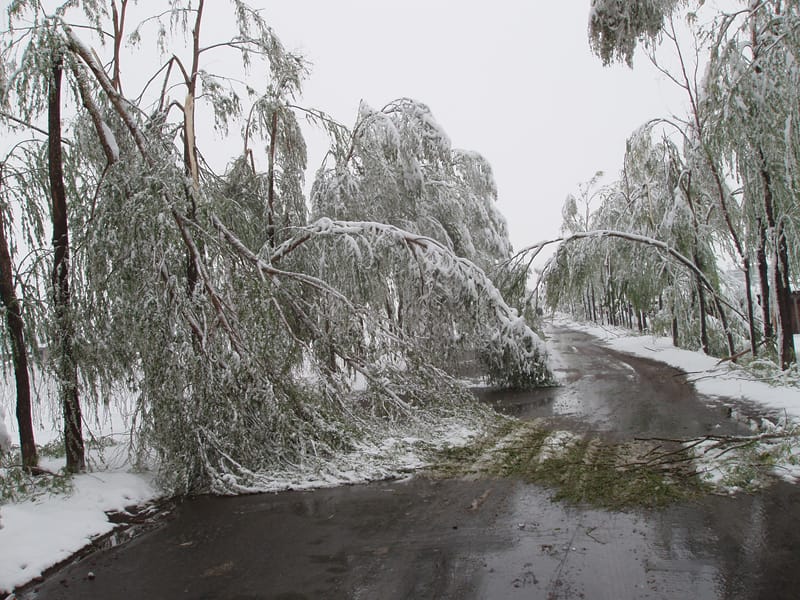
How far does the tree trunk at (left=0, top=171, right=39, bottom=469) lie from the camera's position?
5840 millimetres

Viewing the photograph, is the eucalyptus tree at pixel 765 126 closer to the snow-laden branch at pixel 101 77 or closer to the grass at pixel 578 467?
the grass at pixel 578 467

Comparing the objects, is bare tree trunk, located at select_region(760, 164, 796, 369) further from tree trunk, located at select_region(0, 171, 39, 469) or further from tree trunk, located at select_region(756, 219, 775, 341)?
tree trunk, located at select_region(0, 171, 39, 469)

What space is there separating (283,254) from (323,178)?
145 inches

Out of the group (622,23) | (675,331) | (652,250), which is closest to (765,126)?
(622,23)

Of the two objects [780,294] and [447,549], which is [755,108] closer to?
[780,294]

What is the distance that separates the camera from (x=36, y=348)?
5.95 metres

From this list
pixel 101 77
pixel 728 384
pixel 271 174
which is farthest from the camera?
pixel 271 174

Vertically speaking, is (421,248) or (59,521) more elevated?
(421,248)

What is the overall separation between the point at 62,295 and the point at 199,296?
1401 millimetres

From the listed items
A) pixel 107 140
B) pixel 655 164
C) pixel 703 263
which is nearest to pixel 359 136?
pixel 107 140

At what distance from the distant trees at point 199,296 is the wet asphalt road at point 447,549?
0.99 m

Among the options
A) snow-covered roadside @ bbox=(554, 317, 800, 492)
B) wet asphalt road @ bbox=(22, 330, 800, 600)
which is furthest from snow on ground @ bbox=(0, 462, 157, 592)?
snow-covered roadside @ bbox=(554, 317, 800, 492)

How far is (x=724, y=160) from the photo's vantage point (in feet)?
31.7

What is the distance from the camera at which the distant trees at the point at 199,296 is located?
5.69m
